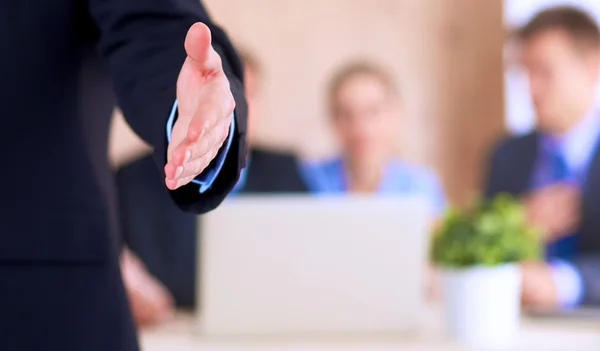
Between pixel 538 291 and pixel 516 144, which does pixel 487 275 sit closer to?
pixel 538 291

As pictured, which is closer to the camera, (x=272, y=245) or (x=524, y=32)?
(x=272, y=245)

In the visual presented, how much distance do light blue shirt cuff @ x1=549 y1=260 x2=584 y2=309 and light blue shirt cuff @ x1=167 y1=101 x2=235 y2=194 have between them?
1794 millimetres

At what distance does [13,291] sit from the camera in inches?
34.4

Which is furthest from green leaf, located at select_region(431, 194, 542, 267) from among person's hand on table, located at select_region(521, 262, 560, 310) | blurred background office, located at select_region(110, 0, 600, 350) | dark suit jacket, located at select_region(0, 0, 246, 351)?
blurred background office, located at select_region(110, 0, 600, 350)

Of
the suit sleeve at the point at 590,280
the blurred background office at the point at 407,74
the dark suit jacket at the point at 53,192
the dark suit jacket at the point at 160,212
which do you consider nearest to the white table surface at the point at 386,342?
the suit sleeve at the point at 590,280

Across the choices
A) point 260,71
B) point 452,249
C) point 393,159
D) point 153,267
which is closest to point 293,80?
point 393,159

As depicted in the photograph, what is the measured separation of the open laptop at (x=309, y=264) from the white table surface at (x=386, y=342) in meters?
0.03

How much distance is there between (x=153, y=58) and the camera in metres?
0.82

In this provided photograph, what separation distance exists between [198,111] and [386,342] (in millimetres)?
1175

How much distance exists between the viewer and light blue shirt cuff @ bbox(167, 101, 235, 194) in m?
0.73

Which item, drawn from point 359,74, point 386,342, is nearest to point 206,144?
point 386,342

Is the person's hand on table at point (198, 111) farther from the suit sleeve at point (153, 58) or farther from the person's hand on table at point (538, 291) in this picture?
the person's hand on table at point (538, 291)

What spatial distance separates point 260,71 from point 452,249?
199cm

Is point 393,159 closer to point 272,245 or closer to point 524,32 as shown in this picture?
point 524,32
